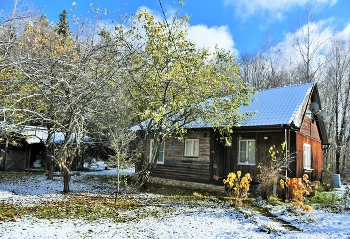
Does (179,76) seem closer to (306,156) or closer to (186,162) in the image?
(186,162)

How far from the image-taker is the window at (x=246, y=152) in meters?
13.3

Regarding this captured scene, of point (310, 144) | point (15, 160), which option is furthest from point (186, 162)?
point (15, 160)

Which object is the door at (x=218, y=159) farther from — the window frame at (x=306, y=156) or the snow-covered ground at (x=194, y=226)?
the snow-covered ground at (x=194, y=226)

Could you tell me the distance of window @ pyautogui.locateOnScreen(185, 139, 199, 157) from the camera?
593 inches

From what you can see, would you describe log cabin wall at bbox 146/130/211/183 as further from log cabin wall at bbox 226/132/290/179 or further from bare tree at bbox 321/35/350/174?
bare tree at bbox 321/35/350/174

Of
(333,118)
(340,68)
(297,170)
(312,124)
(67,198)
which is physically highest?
(340,68)

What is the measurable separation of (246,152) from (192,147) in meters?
3.09

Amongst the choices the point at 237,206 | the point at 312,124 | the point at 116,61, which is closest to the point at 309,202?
the point at 237,206

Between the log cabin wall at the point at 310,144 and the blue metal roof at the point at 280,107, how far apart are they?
44.6 inches

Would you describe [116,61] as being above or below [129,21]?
below

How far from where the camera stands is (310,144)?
50.8ft

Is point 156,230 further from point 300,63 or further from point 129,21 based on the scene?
point 300,63

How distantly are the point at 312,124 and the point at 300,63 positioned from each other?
51.4 feet

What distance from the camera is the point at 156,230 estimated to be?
21.2 ft
